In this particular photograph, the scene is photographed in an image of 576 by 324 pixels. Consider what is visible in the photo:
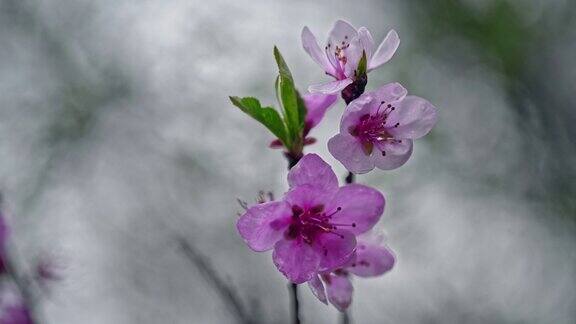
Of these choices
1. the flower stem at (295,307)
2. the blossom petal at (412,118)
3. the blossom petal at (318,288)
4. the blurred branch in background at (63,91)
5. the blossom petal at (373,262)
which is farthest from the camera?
the blurred branch in background at (63,91)

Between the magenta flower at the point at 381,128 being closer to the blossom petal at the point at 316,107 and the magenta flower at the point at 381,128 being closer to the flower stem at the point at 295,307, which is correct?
the blossom petal at the point at 316,107

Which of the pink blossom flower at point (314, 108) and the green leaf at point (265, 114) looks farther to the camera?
the pink blossom flower at point (314, 108)

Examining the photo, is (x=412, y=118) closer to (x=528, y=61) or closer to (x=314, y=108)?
(x=314, y=108)

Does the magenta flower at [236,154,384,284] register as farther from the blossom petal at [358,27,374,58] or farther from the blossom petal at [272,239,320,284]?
the blossom petal at [358,27,374,58]

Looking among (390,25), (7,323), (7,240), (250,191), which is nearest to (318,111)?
(7,240)

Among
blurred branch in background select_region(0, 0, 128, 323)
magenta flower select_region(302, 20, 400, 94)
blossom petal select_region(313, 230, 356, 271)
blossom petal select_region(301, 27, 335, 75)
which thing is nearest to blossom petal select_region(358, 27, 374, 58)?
magenta flower select_region(302, 20, 400, 94)

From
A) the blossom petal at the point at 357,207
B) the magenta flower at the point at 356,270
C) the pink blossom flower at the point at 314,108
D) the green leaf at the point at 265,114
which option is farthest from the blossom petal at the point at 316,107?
the magenta flower at the point at 356,270
